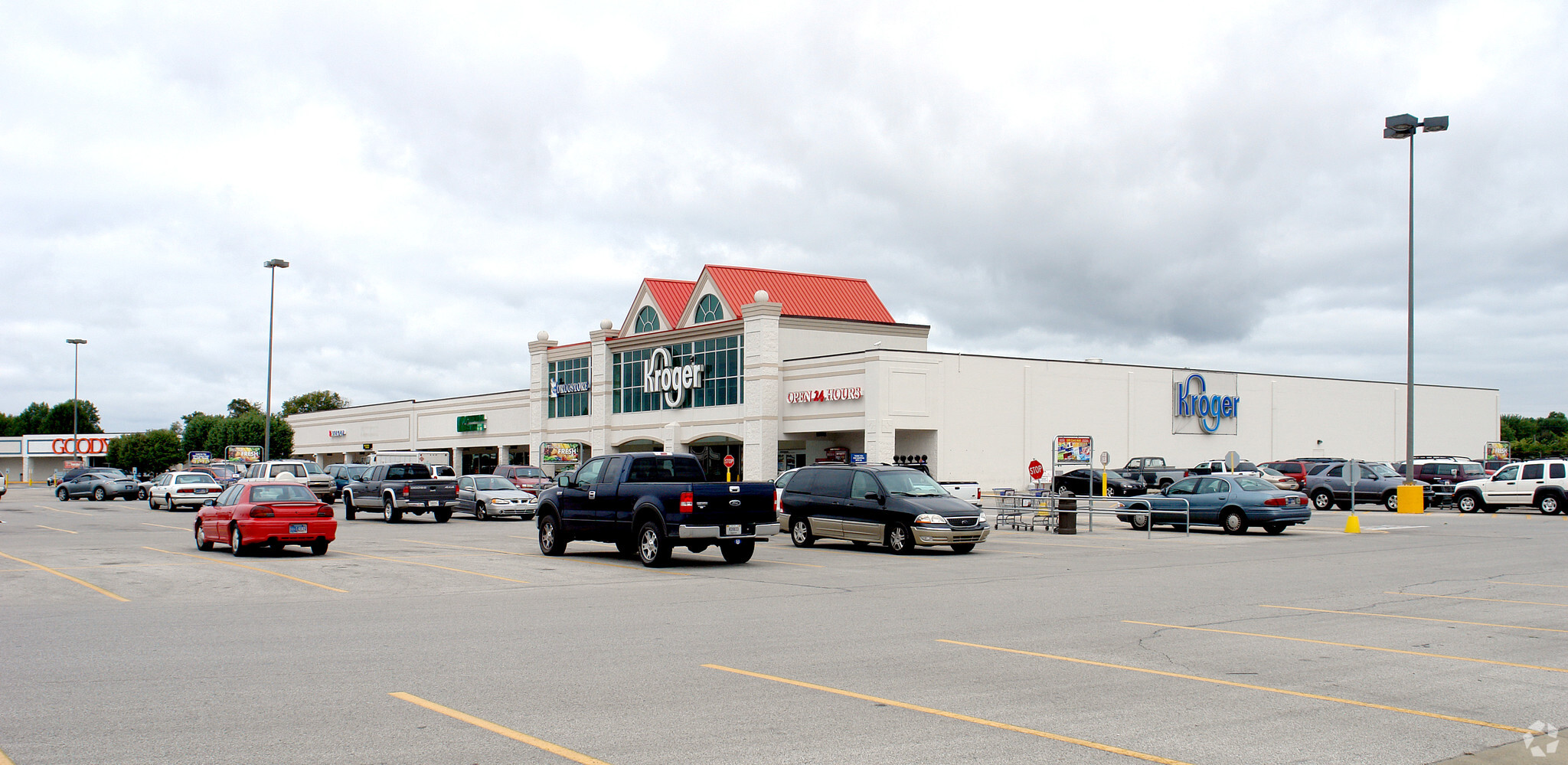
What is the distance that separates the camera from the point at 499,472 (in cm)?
4862

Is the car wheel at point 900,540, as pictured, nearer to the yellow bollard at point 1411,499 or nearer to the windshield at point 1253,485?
the windshield at point 1253,485

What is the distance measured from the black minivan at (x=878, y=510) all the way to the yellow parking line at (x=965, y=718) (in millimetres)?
12836

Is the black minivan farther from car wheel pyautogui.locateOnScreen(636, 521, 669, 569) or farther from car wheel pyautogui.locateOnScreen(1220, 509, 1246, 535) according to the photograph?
car wheel pyautogui.locateOnScreen(1220, 509, 1246, 535)

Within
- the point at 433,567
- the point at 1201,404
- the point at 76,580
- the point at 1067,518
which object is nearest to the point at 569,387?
the point at 1201,404

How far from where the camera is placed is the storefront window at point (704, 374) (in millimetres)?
54844

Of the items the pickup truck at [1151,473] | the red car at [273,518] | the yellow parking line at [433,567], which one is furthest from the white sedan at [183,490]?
the pickup truck at [1151,473]

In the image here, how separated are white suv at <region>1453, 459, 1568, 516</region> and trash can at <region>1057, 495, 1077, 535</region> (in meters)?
16.9

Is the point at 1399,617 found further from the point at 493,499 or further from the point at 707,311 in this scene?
the point at 707,311

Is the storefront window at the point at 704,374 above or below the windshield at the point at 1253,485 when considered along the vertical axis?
above

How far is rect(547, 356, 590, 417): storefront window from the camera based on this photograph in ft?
218

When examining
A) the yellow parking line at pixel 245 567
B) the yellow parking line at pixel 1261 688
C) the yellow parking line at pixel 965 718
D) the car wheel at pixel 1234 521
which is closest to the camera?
the yellow parking line at pixel 965 718

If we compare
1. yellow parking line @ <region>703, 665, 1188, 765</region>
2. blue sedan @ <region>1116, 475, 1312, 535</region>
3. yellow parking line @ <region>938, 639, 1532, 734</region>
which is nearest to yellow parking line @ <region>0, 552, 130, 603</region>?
yellow parking line @ <region>703, 665, 1188, 765</region>

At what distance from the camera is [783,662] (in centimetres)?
943

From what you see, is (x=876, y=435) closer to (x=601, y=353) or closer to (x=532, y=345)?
(x=601, y=353)
